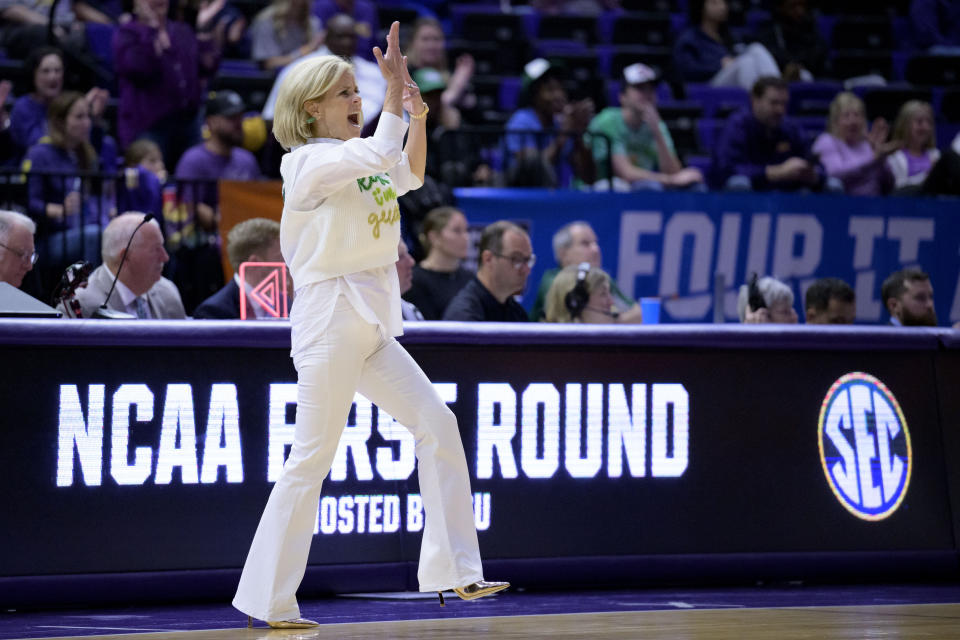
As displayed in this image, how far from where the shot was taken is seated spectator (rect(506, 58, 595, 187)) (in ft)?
32.4

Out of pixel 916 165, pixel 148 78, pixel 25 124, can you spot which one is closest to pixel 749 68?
pixel 916 165

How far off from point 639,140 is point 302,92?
21.5 ft

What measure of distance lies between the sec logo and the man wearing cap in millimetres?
4543

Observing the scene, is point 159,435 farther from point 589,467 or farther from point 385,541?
point 589,467

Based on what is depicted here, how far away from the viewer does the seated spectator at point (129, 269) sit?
657cm

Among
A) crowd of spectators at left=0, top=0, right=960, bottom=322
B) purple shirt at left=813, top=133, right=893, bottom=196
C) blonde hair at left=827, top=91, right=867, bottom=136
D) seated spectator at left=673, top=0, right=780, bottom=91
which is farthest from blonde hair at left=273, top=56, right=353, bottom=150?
seated spectator at left=673, top=0, right=780, bottom=91

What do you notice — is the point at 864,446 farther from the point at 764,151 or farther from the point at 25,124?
the point at 25,124

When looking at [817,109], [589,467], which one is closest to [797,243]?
[817,109]

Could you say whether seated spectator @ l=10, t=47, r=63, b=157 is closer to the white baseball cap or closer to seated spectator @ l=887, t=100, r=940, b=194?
the white baseball cap

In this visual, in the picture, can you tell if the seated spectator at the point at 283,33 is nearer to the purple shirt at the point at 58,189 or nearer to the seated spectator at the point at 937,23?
the purple shirt at the point at 58,189

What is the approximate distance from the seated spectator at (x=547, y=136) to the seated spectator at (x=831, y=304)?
2.90 meters

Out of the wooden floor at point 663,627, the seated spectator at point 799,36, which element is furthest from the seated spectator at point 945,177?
the wooden floor at point 663,627

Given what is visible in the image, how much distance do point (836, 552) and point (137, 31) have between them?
6.45 meters

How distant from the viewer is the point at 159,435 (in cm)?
511
